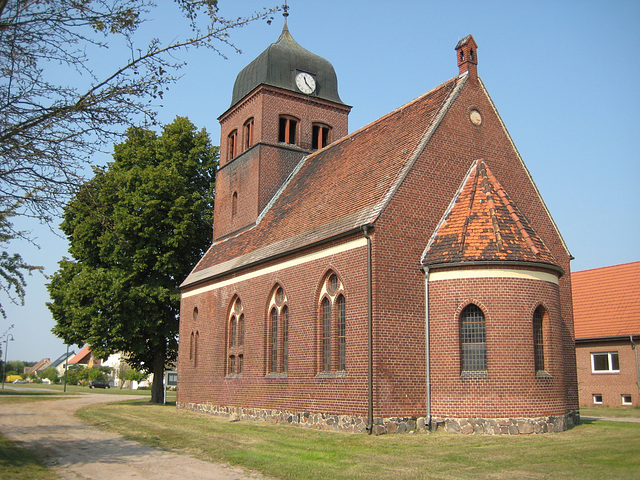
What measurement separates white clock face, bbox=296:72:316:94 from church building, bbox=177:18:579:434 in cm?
573

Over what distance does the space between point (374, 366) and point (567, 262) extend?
993 centimetres

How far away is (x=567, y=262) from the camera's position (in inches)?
902

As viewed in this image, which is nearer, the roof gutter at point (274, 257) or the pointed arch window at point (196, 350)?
the roof gutter at point (274, 257)

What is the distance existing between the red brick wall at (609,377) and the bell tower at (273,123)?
17.4 m

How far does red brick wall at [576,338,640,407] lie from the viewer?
30266mm

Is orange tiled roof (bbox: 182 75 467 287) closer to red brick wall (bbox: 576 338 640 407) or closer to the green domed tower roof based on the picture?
the green domed tower roof

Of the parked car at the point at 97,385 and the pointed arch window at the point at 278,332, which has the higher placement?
the pointed arch window at the point at 278,332

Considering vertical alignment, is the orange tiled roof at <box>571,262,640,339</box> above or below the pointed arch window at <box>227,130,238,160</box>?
below

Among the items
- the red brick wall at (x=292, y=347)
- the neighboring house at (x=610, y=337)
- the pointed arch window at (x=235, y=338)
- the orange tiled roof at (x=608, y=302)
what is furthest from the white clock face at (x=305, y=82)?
the neighboring house at (x=610, y=337)

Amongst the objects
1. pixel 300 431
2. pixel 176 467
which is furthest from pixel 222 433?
pixel 176 467

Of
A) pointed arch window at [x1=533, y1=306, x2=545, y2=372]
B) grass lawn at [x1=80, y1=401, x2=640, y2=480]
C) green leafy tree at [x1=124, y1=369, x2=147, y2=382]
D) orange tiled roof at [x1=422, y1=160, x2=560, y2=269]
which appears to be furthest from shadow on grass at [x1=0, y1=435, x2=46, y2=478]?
green leafy tree at [x1=124, y1=369, x2=147, y2=382]

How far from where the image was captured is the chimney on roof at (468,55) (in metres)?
21.8

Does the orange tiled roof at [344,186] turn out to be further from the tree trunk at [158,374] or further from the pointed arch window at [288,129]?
the tree trunk at [158,374]

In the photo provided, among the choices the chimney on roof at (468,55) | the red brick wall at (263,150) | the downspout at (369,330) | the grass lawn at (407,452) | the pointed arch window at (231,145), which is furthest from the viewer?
the pointed arch window at (231,145)
